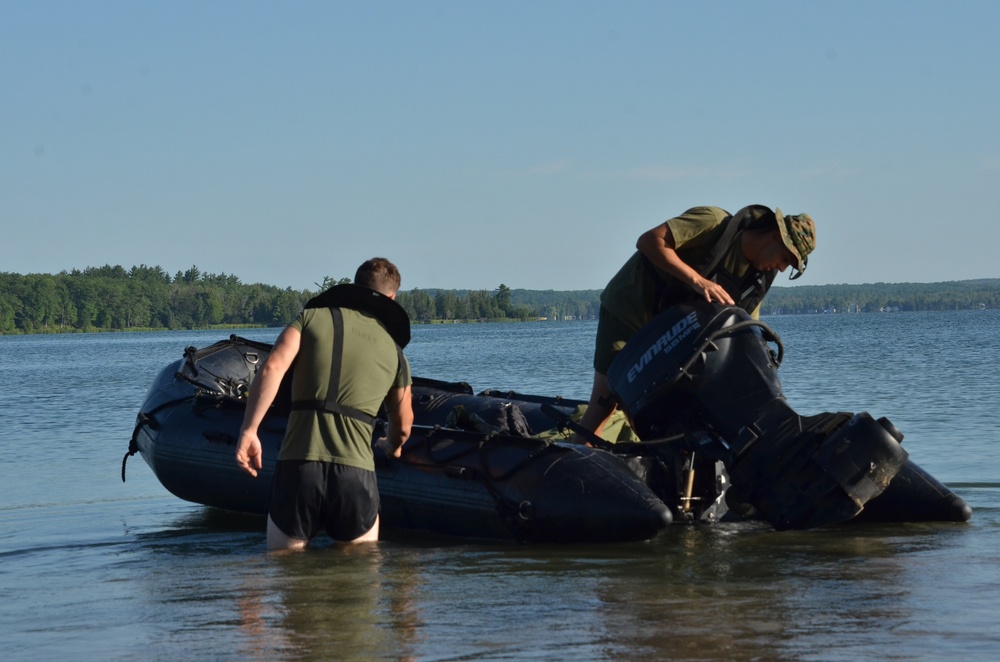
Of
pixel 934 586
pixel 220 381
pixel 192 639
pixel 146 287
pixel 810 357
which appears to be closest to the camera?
pixel 192 639

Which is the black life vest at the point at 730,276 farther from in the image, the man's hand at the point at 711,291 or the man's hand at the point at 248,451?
the man's hand at the point at 248,451

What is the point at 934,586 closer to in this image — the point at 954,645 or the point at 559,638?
the point at 954,645

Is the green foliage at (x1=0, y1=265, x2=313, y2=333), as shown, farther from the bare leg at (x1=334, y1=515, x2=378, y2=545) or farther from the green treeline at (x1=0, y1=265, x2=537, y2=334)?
the bare leg at (x1=334, y1=515, x2=378, y2=545)

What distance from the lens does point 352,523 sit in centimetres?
618

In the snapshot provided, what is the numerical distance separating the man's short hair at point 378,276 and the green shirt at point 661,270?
1517 mm

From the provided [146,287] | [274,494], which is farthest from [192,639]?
[146,287]

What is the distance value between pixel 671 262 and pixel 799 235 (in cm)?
67

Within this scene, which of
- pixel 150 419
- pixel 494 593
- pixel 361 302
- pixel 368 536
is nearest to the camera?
pixel 494 593

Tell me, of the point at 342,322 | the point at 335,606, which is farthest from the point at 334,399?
the point at 335,606

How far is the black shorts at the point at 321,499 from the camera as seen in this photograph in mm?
5957

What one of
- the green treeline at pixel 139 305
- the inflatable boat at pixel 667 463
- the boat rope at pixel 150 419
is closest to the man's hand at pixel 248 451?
the inflatable boat at pixel 667 463

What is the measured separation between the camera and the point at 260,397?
18.7 ft

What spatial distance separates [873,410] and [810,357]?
22.0 metres

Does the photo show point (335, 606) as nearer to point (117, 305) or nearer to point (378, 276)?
point (378, 276)
